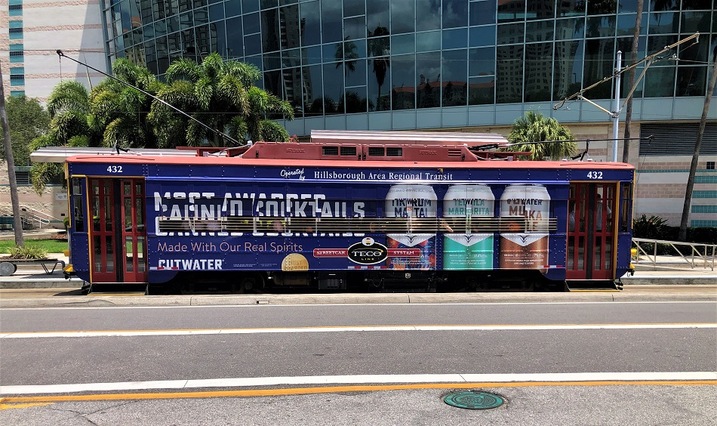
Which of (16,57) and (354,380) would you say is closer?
(354,380)

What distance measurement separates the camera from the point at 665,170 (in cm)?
2538

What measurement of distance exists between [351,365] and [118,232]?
6831 millimetres

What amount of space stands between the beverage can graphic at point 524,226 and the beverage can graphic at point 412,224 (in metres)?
1.56

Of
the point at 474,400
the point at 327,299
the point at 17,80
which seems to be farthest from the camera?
the point at 17,80

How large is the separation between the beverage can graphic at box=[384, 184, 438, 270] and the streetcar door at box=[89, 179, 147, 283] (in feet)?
17.2

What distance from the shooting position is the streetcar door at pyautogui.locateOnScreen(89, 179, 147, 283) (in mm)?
9969

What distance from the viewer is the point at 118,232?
33.0 ft

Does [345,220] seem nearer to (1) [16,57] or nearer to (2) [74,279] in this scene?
(2) [74,279]

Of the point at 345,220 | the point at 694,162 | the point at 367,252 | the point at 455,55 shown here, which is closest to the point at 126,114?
the point at 345,220

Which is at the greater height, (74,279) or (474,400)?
(474,400)

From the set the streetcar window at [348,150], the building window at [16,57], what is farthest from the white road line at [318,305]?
the building window at [16,57]

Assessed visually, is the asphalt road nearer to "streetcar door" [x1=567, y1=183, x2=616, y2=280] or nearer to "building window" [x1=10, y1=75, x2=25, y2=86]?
"streetcar door" [x1=567, y1=183, x2=616, y2=280]

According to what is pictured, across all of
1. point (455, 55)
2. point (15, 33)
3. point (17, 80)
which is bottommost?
point (455, 55)

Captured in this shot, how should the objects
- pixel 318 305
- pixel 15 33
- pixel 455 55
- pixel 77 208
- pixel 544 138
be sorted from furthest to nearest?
pixel 15 33
pixel 455 55
pixel 544 138
pixel 77 208
pixel 318 305
